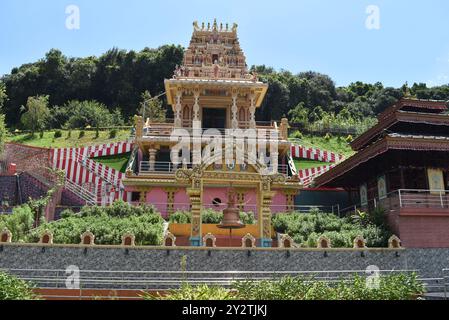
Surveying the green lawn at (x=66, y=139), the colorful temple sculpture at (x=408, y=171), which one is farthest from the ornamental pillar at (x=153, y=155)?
the green lawn at (x=66, y=139)

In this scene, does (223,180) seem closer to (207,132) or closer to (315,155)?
(207,132)

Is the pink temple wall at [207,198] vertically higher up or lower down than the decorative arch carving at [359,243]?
higher up

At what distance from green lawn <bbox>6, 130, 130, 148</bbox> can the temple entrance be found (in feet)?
57.3

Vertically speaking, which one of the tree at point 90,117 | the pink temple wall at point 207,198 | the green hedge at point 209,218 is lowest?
the green hedge at point 209,218

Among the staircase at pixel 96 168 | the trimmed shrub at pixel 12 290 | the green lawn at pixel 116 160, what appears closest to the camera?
the trimmed shrub at pixel 12 290

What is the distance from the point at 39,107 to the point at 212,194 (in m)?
38.7

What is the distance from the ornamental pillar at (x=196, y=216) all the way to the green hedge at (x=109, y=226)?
1778 mm

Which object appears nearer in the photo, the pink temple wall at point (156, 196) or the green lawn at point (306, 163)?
the pink temple wall at point (156, 196)

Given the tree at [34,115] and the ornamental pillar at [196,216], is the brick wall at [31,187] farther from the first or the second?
the tree at [34,115]

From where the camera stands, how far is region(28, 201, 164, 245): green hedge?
54.3ft

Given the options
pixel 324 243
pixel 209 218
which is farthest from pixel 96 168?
pixel 324 243

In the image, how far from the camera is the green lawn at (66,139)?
47.9 metres

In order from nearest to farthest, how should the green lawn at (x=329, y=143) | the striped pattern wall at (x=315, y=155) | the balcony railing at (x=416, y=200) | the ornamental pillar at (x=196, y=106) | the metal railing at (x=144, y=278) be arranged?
1. the metal railing at (x=144, y=278)
2. the balcony railing at (x=416, y=200)
3. the ornamental pillar at (x=196, y=106)
4. the striped pattern wall at (x=315, y=155)
5. the green lawn at (x=329, y=143)
